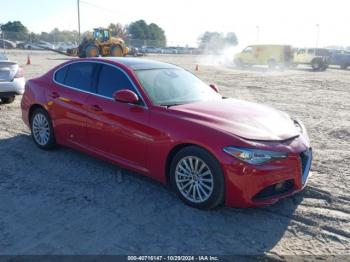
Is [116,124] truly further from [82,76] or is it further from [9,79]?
[9,79]

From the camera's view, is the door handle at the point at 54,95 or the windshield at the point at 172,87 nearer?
the windshield at the point at 172,87

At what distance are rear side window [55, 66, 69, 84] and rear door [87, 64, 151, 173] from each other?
879mm

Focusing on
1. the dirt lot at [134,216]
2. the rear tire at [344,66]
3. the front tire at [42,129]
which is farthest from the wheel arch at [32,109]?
the rear tire at [344,66]

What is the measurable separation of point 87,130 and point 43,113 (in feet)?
4.11

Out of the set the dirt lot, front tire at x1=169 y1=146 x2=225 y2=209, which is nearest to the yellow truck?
the dirt lot

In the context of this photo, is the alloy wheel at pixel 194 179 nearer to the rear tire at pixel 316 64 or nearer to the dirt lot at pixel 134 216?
the dirt lot at pixel 134 216

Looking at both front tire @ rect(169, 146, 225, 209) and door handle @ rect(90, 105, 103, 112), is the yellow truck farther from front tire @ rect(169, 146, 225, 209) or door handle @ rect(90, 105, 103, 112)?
front tire @ rect(169, 146, 225, 209)

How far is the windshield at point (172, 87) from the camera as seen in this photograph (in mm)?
4895

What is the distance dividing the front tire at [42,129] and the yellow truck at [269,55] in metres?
27.3

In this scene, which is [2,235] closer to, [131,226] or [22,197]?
[22,197]

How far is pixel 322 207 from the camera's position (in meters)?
4.43

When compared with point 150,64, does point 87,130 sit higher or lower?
lower

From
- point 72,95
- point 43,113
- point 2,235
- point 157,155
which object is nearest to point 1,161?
point 43,113

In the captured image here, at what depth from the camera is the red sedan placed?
3994 mm
